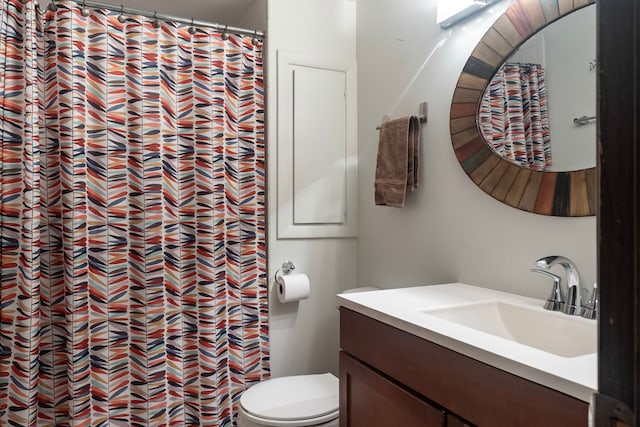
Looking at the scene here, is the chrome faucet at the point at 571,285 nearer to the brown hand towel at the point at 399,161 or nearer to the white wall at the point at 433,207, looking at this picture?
the white wall at the point at 433,207

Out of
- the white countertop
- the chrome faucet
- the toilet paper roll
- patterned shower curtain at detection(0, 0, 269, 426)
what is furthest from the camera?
the toilet paper roll

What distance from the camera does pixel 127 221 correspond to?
6.26 feet

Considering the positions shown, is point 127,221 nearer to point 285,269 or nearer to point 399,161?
point 285,269

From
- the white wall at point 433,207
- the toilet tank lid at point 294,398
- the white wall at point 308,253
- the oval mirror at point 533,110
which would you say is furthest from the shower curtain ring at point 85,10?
the toilet tank lid at point 294,398

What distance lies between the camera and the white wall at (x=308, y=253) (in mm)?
2166

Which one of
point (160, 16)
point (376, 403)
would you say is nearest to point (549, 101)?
point (376, 403)

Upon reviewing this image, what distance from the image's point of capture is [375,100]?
7.23ft

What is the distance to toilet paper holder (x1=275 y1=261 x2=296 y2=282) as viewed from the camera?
217cm

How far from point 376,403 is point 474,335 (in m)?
0.41

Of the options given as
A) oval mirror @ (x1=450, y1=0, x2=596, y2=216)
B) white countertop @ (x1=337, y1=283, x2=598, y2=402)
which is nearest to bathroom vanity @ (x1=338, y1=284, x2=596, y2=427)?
white countertop @ (x1=337, y1=283, x2=598, y2=402)

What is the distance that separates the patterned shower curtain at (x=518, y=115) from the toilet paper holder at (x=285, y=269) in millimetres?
1132

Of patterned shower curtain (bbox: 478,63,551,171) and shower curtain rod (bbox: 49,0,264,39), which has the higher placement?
shower curtain rod (bbox: 49,0,264,39)

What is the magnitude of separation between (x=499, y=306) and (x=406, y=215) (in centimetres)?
70

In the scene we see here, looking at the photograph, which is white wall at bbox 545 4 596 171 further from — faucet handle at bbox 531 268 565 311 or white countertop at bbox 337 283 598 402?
white countertop at bbox 337 283 598 402
